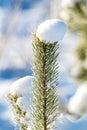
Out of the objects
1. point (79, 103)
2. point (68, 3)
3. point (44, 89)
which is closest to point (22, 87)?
point (44, 89)

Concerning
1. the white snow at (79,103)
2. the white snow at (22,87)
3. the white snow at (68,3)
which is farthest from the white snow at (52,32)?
the white snow at (68,3)

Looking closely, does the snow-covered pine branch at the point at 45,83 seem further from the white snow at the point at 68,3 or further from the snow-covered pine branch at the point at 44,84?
the white snow at the point at 68,3

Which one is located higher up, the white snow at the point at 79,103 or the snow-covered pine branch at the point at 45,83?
the white snow at the point at 79,103


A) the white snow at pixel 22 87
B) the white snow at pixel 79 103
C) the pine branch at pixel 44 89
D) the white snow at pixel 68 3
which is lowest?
the pine branch at pixel 44 89

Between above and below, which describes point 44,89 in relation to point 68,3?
below

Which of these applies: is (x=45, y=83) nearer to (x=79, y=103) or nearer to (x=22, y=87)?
(x=22, y=87)

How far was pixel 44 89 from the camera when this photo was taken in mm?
936

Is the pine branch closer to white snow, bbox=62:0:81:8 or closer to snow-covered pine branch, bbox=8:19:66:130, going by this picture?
snow-covered pine branch, bbox=8:19:66:130

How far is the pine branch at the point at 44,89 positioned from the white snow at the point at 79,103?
78.3 inches

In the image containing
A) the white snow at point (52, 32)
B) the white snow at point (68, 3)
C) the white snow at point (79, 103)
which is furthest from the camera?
the white snow at point (68, 3)

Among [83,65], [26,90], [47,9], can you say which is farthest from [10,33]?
[83,65]

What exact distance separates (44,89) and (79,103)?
2.30 m

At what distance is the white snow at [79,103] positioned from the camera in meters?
3.06

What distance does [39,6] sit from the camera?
2531 millimetres
